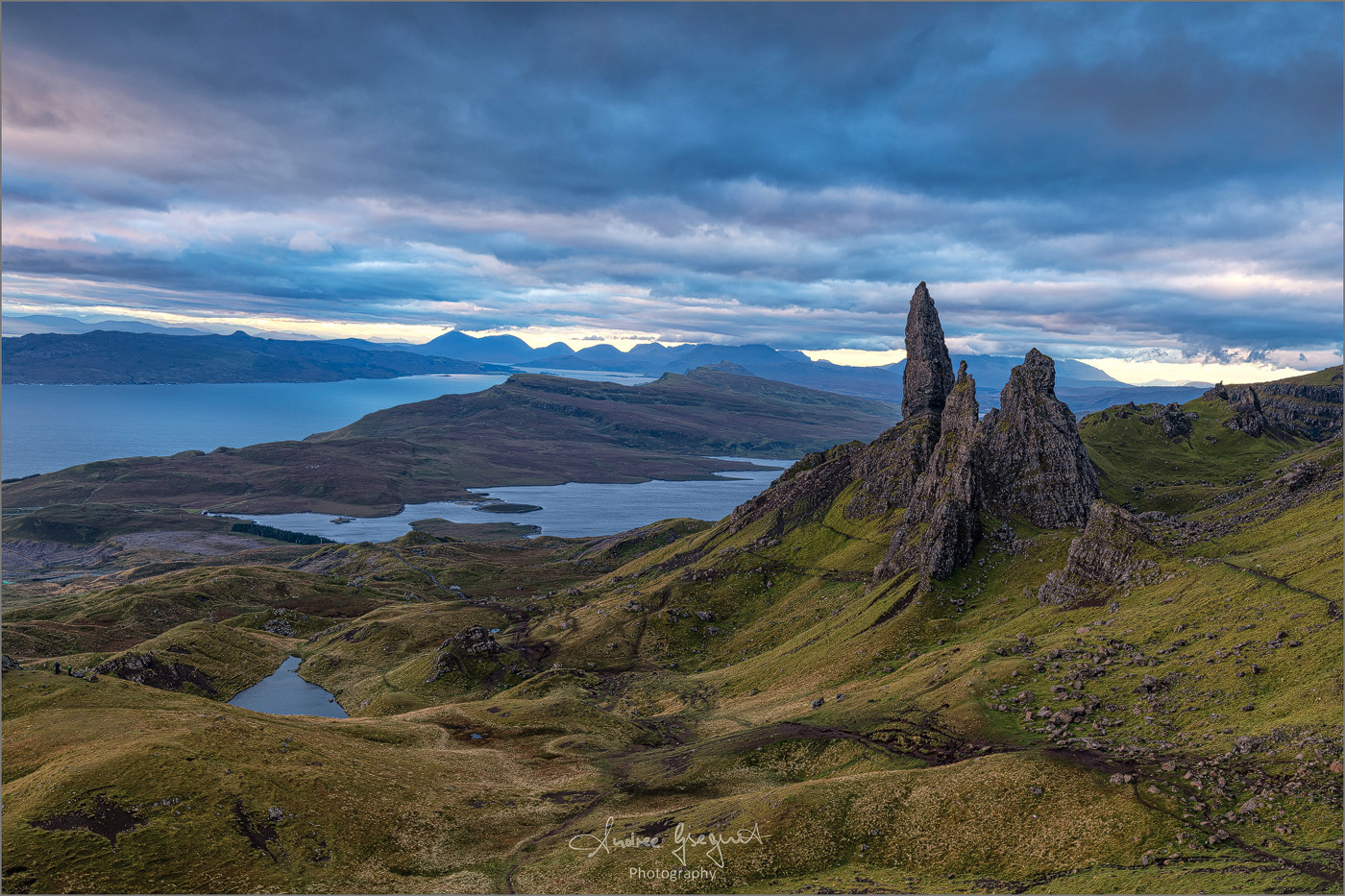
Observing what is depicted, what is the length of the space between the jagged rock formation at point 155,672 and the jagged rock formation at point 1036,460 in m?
195

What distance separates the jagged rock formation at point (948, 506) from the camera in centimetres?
14762

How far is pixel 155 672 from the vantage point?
15762 cm

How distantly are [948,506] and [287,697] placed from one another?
169586 millimetres

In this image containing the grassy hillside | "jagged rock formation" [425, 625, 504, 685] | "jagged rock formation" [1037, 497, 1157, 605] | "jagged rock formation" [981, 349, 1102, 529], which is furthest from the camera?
"jagged rock formation" [425, 625, 504, 685]

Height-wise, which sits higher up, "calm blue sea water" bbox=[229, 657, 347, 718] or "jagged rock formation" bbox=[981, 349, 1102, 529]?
"jagged rock formation" bbox=[981, 349, 1102, 529]

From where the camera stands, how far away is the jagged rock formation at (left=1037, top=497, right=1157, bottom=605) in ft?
376

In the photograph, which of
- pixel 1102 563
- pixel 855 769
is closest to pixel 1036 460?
pixel 1102 563

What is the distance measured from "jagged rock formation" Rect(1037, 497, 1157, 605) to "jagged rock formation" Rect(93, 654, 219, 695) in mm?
183832

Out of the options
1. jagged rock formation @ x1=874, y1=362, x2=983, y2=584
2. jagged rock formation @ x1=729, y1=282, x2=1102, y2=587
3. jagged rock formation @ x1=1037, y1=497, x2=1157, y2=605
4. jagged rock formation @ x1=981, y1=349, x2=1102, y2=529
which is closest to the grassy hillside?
jagged rock formation @ x1=1037, y1=497, x2=1157, y2=605

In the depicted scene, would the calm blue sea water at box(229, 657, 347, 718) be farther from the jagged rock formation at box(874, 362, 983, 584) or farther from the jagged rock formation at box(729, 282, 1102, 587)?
the jagged rock formation at box(729, 282, 1102, 587)

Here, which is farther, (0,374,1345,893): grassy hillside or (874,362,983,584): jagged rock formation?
(874,362,983,584): jagged rock formation

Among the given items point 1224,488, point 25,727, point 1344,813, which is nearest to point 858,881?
point 1344,813

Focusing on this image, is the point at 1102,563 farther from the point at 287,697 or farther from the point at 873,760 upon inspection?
→ the point at 287,697

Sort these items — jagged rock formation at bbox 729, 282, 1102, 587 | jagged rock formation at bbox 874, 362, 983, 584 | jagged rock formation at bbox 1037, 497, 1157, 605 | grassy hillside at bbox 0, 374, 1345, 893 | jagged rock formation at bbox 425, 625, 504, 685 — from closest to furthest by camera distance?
grassy hillside at bbox 0, 374, 1345, 893, jagged rock formation at bbox 1037, 497, 1157, 605, jagged rock formation at bbox 874, 362, 983, 584, jagged rock formation at bbox 729, 282, 1102, 587, jagged rock formation at bbox 425, 625, 504, 685
